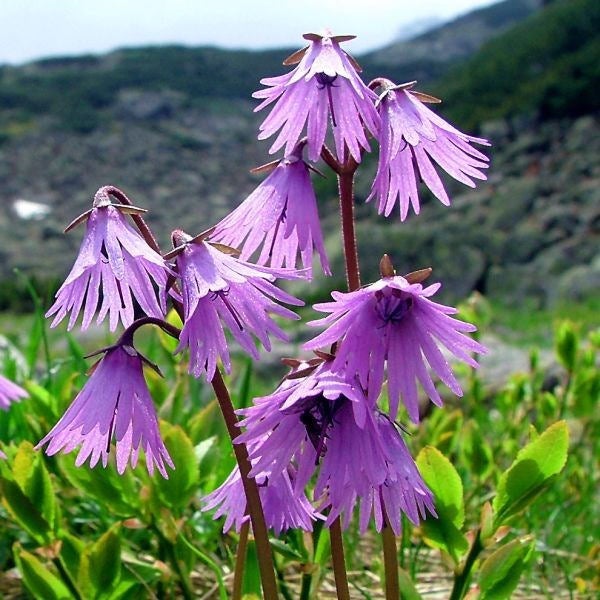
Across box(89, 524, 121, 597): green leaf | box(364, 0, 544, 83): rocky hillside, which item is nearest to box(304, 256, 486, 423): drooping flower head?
box(89, 524, 121, 597): green leaf

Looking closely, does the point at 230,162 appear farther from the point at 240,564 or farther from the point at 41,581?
the point at 240,564

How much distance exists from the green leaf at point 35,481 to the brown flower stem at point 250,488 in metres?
0.63

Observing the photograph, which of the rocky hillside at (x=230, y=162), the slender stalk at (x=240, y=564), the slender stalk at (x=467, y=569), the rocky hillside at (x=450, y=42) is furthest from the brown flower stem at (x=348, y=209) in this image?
the rocky hillside at (x=450, y=42)

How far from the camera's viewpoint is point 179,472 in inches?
73.4

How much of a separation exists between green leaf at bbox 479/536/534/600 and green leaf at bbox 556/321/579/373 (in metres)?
1.37

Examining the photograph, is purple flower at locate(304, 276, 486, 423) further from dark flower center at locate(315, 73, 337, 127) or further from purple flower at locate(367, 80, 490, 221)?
dark flower center at locate(315, 73, 337, 127)

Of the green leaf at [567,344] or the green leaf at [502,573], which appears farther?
the green leaf at [567,344]

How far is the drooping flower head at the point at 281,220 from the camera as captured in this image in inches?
54.1

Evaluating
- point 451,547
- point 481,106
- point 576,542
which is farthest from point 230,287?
point 481,106

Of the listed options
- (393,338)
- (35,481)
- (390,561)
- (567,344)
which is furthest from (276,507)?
(567,344)

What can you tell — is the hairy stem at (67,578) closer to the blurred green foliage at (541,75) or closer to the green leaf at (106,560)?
the green leaf at (106,560)

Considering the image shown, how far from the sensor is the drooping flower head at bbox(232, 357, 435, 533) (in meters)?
1.18

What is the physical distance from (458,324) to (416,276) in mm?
83

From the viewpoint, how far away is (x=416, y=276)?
118 centimetres
